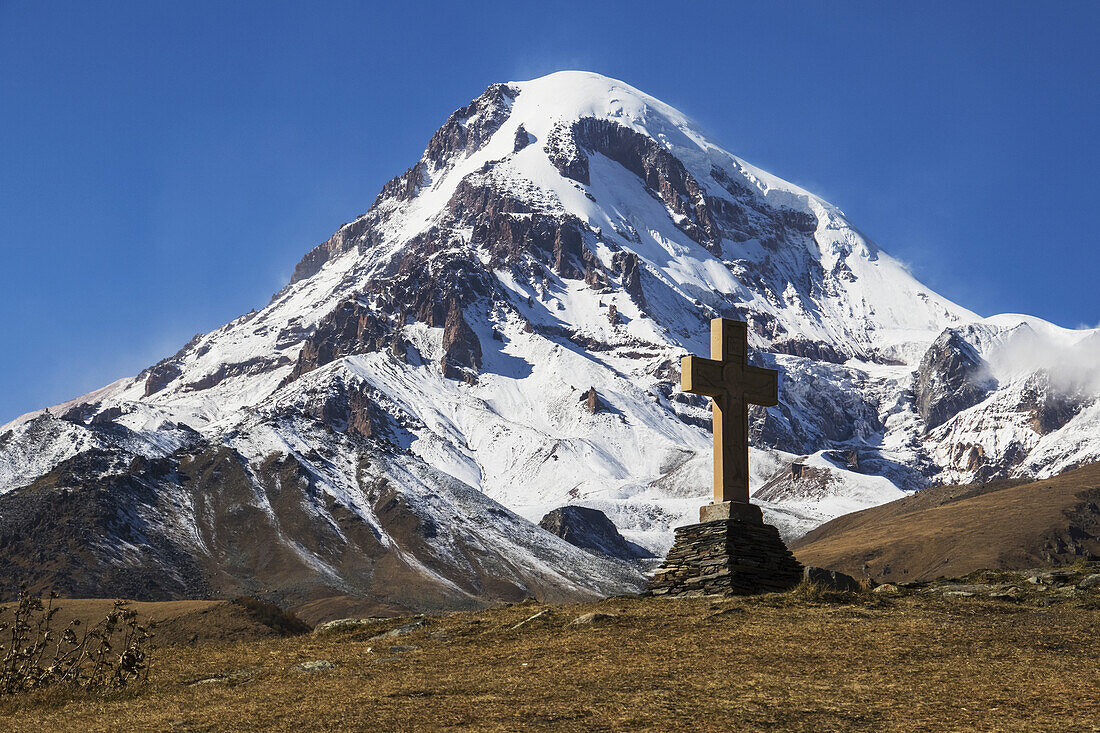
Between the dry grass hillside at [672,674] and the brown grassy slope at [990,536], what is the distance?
12072 centimetres

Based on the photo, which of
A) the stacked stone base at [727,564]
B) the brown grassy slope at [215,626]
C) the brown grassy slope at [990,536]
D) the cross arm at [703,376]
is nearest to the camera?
the stacked stone base at [727,564]

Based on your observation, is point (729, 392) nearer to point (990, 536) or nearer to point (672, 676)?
point (672, 676)

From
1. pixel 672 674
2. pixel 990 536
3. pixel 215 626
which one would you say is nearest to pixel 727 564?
pixel 672 674

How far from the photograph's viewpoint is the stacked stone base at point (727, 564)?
28.0m

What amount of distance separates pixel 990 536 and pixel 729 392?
134141 mm

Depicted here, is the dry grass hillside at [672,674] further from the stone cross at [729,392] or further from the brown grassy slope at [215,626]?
the brown grassy slope at [215,626]

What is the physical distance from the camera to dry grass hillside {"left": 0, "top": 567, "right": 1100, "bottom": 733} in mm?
17016

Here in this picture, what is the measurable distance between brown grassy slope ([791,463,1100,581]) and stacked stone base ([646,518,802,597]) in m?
117

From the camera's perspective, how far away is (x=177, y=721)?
1809 cm

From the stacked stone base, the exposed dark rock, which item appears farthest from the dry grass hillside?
the stacked stone base

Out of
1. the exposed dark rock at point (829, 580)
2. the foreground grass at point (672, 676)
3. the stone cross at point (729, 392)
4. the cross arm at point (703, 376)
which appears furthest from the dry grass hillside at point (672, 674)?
the cross arm at point (703, 376)

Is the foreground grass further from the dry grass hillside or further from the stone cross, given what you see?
the stone cross

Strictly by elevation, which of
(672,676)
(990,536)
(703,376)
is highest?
(990,536)

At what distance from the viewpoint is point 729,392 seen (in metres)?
31.3
